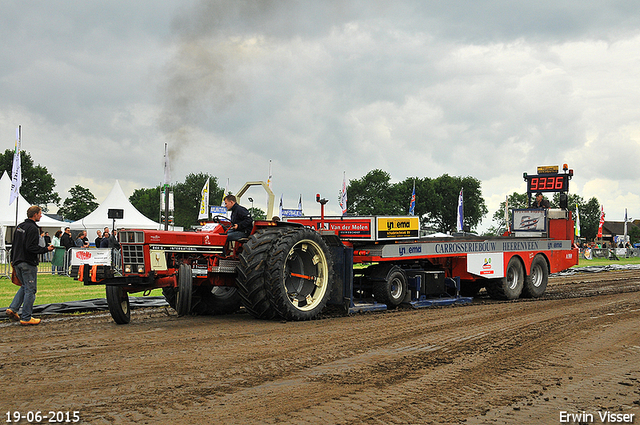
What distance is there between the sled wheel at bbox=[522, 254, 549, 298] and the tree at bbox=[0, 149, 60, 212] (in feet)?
217

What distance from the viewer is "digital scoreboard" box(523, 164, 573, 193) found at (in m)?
17.0

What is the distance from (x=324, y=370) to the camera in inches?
220

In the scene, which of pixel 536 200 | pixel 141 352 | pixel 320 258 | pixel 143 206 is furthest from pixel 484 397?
pixel 143 206

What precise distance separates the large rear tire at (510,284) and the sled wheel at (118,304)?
8.17 metres

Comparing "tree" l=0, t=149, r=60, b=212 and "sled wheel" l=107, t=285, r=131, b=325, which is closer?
"sled wheel" l=107, t=285, r=131, b=325

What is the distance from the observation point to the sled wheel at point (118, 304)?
8.23 m

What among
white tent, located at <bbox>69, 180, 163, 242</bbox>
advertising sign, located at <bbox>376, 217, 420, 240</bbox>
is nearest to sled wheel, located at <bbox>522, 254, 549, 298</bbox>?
advertising sign, located at <bbox>376, 217, 420, 240</bbox>

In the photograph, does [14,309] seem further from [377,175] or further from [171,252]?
[377,175]

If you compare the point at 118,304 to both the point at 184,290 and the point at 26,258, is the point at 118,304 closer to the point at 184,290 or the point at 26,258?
the point at 184,290

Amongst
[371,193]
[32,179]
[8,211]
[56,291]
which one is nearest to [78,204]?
[32,179]

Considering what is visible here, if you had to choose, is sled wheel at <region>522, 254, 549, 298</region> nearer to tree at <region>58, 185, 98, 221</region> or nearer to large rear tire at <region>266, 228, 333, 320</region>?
large rear tire at <region>266, 228, 333, 320</region>

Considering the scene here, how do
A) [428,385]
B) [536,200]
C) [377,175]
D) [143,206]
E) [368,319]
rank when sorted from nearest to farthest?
[428,385] < [368,319] < [536,200] < [377,175] < [143,206]

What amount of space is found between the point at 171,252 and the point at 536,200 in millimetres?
11357

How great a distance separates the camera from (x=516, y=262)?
44.9 ft
